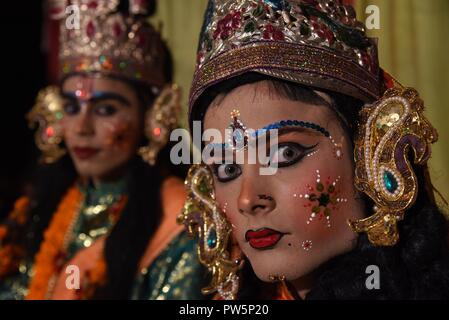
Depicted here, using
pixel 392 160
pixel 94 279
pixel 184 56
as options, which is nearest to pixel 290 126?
pixel 392 160

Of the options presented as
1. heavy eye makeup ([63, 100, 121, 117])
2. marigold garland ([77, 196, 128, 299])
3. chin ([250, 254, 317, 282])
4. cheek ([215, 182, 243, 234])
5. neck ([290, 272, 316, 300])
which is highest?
heavy eye makeup ([63, 100, 121, 117])

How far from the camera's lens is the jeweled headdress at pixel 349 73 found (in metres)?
1.72

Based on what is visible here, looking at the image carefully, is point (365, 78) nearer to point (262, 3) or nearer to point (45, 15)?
point (262, 3)

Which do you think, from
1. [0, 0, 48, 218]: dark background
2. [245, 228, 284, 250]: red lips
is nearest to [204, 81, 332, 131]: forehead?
[245, 228, 284, 250]: red lips

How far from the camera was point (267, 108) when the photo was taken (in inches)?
69.1

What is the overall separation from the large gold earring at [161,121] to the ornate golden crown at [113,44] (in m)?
0.08

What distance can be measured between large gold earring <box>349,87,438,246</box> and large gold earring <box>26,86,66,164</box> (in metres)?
1.63

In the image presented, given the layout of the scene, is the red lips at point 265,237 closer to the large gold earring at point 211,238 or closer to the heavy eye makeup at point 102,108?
the large gold earring at point 211,238

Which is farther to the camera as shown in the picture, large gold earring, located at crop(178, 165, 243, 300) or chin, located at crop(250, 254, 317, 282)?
large gold earring, located at crop(178, 165, 243, 300)

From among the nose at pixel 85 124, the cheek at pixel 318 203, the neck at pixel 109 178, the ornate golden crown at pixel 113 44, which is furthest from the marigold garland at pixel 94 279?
the cheek at pixel 318 203

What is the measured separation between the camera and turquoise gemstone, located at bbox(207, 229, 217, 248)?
77.7 inches

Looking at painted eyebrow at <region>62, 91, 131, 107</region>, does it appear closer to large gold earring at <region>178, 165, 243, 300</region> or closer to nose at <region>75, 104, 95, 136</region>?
nose at <region>75, 104, 95, 136</region>

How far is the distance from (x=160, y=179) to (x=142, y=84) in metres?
0.38

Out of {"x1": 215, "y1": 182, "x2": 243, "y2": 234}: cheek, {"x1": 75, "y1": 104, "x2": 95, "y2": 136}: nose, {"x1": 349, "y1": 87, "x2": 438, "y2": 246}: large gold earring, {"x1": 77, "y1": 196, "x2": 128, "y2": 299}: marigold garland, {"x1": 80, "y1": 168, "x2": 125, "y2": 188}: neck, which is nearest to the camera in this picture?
{"x1": 349, "y1": 87, "x2": 438, "y2": 246}: large gold earring
